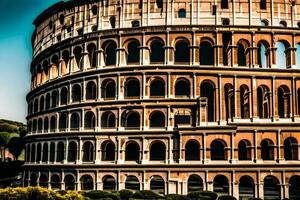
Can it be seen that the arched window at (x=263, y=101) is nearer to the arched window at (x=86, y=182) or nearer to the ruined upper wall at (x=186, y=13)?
the ruined upper wall at (x=186, y=13)

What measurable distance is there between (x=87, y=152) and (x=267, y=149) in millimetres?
16298

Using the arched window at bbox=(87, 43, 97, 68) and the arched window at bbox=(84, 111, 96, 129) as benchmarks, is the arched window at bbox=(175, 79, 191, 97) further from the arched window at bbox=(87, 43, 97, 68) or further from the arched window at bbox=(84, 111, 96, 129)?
the arched window at bbox=(87, 43, 97, 68)

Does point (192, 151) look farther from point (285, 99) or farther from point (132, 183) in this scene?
point (285, 99)

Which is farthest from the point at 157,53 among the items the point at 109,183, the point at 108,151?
the point at 109,183

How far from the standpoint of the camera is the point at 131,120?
35.6 meters

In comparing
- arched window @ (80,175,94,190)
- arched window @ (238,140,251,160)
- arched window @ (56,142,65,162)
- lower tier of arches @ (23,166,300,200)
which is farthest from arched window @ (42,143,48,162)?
arched window @ (238,140,251,160)

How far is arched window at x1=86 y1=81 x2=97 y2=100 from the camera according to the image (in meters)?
37.1

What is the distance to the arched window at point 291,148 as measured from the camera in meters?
32.8

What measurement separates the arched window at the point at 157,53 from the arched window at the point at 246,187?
→ 43.2 ft

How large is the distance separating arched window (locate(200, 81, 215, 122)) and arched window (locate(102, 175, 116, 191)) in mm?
10326

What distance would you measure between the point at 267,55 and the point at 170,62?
8.77 meters

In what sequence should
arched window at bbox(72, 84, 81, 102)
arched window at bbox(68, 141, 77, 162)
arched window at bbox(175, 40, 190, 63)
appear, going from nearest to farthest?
arched window at bbox(175, 40, 190, 63), arched window at bbox(68, 141, 77, 162), arched window at bbox(72, 84, 81, 102)

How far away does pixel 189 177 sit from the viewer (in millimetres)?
32938

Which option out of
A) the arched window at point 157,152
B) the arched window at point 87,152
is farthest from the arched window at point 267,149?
the arched window at point 87,152
